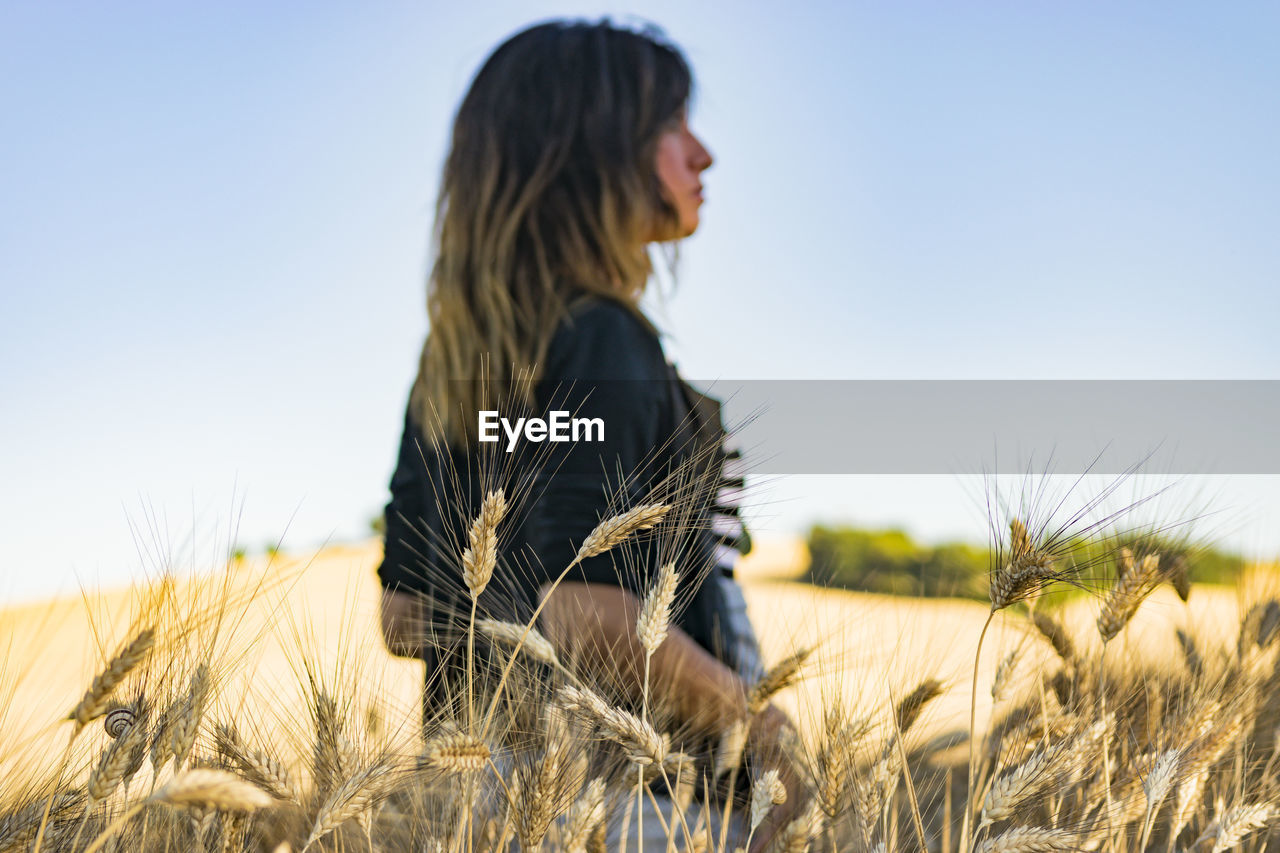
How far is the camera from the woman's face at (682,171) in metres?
1.71

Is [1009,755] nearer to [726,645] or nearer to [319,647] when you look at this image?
[726,645]

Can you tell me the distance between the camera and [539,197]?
167 centimetres

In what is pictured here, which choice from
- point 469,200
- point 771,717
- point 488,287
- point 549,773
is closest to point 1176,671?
point 771,717

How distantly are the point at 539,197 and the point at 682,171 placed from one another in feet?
0.95

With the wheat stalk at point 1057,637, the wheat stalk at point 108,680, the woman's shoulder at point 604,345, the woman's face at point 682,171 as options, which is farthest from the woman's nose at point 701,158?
the wheat stalk at point 108,680

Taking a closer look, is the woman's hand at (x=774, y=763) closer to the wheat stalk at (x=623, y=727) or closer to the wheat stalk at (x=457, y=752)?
the wheat stalk at (x=623, y=727)

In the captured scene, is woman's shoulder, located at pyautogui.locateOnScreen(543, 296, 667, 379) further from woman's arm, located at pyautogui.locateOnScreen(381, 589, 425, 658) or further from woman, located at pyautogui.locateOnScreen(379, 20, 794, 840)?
woman's arm, located at pyautogui.locateOnScreen(381, 589, 425, 658)

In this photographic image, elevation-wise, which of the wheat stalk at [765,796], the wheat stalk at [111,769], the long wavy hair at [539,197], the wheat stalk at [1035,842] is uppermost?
the long wavy hair at [539,197]

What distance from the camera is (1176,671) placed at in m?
1.57

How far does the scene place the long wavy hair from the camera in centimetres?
157

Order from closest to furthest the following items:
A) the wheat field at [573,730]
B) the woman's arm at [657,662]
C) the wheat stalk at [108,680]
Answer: the wheat stalk at [108,680] → the wheat field at [573,730] → the woman's arm at [657,662]

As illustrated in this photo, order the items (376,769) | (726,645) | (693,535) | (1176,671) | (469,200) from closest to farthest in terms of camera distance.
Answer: (376,769) → (693,535) → (726,645) → (1176,671) → (469,200)

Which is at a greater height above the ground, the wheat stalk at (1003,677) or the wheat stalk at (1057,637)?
the wheat stalk at (1057,637)

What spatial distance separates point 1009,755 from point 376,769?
723 mm
